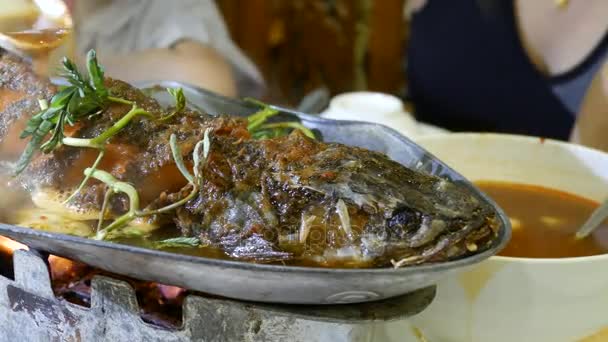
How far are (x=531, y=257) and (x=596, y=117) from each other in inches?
28.0

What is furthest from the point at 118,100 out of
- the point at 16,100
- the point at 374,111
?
the point at 374,111

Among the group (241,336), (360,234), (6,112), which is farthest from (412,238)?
(6,112)

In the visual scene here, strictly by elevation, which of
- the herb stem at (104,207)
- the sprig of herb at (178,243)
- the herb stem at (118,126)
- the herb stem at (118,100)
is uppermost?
the herb stem at (118,100)

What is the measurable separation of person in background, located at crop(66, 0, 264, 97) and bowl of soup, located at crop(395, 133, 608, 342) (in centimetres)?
117

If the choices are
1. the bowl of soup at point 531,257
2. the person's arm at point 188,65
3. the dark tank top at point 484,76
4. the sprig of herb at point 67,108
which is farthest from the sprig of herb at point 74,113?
the dark tank top at point 484,76

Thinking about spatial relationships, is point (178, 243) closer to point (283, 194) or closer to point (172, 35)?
point (283, 194)

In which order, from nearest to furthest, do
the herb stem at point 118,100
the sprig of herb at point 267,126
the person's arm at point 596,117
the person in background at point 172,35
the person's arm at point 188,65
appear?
the herb stem at point 118,100 → the sprig of herb at point 267,126 → the person's arm at point 596,117 → the person's arm at point 188,65 → the person in background at point 172,35

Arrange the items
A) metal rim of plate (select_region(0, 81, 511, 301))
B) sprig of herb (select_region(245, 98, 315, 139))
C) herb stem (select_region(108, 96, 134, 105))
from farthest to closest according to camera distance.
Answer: sprig of herb (select_region(245, 98, 315, 139))
herb stem (select_region(108, 96, 134, 105))
metal rim of plate (select_region(0, 81, 511, 301))

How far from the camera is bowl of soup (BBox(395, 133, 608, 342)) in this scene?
0.70m

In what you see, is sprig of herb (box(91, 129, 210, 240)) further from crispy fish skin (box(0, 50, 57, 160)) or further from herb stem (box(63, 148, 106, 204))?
crispy fish skin (box(0, 50, 57, 160))

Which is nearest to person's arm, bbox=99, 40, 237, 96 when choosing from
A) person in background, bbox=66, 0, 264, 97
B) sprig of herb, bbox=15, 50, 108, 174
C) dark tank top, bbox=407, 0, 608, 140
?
person in background, bbox=66, 0, 264, 97

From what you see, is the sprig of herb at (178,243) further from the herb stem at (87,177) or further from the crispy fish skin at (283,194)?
the herb stem at (87,177)

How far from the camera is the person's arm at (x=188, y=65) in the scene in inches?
71.5

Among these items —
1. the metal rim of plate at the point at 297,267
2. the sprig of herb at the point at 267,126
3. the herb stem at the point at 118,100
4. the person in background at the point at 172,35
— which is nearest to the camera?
the metal rim of plate at the point at 297,267
